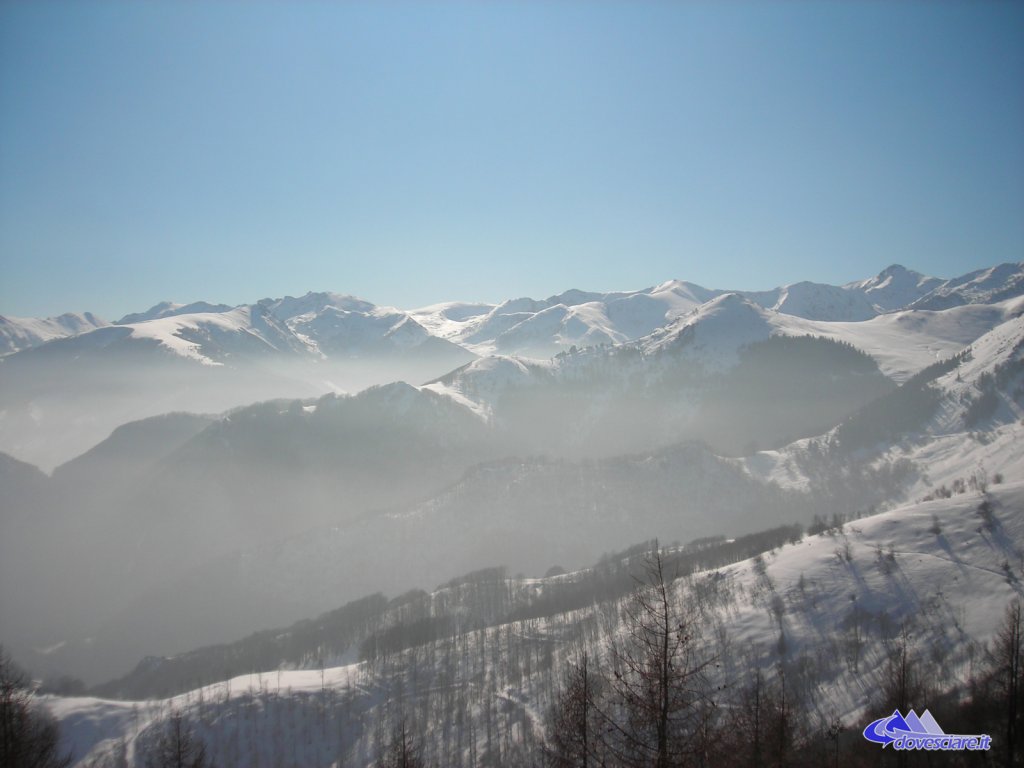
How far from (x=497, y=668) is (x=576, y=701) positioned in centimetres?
9016

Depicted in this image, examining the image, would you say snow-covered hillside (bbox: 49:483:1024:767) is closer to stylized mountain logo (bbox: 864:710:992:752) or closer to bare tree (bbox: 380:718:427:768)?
bare tree (bbox: 380:718:427:768)

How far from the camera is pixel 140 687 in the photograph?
Result: 144m

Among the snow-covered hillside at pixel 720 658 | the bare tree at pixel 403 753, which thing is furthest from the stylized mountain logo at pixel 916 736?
the snow-covered hillside at pixel 720 658

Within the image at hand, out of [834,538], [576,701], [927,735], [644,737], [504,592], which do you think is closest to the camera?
[644,737]

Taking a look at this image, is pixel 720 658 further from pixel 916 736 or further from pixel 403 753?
pixel 403 753

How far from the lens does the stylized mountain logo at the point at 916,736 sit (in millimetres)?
40662

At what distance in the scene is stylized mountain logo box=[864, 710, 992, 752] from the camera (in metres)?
40.7

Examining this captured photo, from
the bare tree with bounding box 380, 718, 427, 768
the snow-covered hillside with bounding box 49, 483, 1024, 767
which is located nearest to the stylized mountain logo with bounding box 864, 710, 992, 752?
the bare tree with bounding box 380, 718, 427, 768

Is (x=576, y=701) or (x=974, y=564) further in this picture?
(x=974, y=564)

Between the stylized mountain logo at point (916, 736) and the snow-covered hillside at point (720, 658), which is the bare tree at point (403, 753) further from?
the stylized mountain logo at point (916, 736)

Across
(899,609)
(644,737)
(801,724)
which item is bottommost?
(801,724)

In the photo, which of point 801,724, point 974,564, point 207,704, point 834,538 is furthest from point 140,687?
point 974,564

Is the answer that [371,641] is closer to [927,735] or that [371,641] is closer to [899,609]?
[899,609]

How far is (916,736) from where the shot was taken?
4047cm
